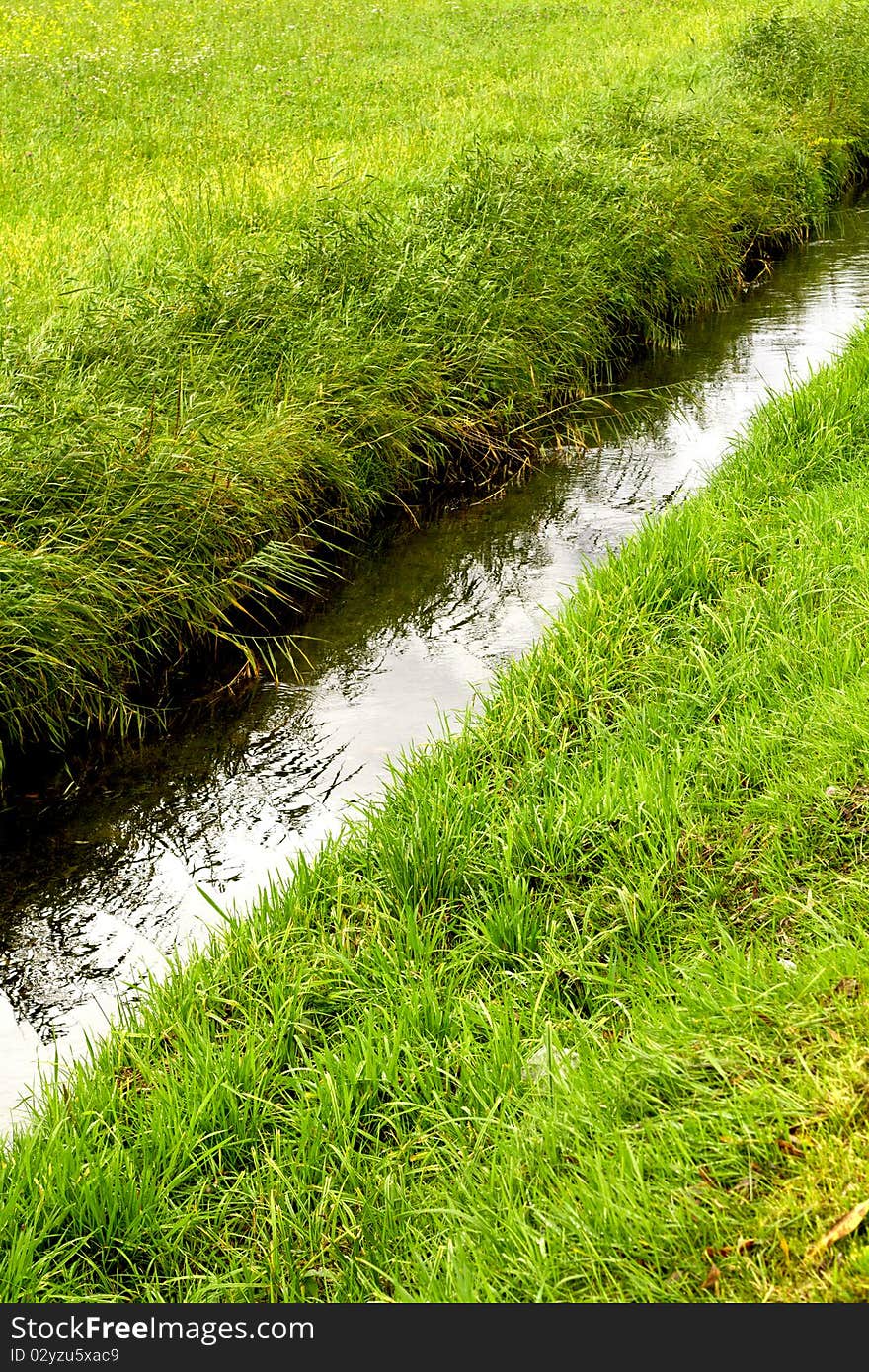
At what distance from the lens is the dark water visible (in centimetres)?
405

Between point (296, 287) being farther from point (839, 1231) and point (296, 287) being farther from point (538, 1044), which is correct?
point (839, 1231)

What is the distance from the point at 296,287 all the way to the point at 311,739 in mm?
3287

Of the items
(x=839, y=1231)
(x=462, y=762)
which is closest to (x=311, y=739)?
(x=462, y=762)

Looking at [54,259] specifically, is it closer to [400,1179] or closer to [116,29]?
[400,1179]

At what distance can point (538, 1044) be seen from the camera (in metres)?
3.00

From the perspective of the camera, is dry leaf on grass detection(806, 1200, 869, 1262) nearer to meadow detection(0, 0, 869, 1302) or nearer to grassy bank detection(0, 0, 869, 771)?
meadow detection(0, 0, 869, 1302)

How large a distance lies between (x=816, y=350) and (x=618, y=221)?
177 cm

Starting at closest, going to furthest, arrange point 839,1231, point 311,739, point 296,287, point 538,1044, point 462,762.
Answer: point 839,1231 → point 538,1044 → point 462,762 → point 311,739 → point 296,287

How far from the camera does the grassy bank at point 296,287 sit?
5.42 m

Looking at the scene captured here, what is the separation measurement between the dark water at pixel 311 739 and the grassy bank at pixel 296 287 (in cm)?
39

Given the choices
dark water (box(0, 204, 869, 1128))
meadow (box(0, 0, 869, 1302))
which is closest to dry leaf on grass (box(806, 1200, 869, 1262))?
meadow (box(0, 0, 869, 1302))

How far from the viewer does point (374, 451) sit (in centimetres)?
698

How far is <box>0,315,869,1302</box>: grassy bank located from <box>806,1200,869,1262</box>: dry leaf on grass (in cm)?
2
